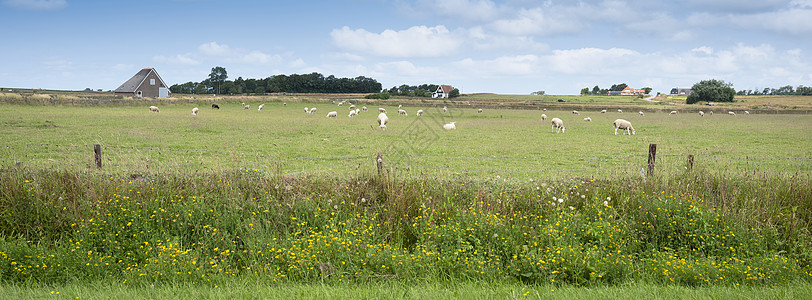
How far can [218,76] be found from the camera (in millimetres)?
134125

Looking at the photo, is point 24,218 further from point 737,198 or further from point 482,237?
point 737,198

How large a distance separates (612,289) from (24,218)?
323 inches

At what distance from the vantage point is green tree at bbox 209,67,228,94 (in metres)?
134

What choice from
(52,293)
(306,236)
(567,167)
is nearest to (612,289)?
(306,236)

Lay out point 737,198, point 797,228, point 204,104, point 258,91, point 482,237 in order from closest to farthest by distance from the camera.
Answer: point 482,237 < point 797,228 < point 737,198 < point 204,104 < point 258,91

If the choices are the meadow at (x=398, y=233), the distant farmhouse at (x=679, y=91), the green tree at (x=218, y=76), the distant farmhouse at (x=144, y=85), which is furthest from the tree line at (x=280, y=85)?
the distant farmhouse at (x=679, y=91)

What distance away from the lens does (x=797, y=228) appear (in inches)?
266

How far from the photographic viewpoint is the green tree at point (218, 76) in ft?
440

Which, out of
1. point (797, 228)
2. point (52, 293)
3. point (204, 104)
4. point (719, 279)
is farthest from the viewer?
point (204, 104)

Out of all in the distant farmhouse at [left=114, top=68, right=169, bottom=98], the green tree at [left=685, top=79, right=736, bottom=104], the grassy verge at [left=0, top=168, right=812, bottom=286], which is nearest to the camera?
the grassy verge at [left=0, top=168, right=812, bottom=286]

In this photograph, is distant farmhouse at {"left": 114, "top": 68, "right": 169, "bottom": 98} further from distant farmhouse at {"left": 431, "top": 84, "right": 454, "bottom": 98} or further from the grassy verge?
Result: the grassy verge

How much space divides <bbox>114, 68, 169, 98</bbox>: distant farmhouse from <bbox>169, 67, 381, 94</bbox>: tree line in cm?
4346

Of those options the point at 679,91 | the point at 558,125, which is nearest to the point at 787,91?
the point at 679,91

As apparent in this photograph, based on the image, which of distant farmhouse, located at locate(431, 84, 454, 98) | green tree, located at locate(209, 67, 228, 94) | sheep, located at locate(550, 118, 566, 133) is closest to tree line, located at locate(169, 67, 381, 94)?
green tree, located at locate(209, 67, 228, 94)
